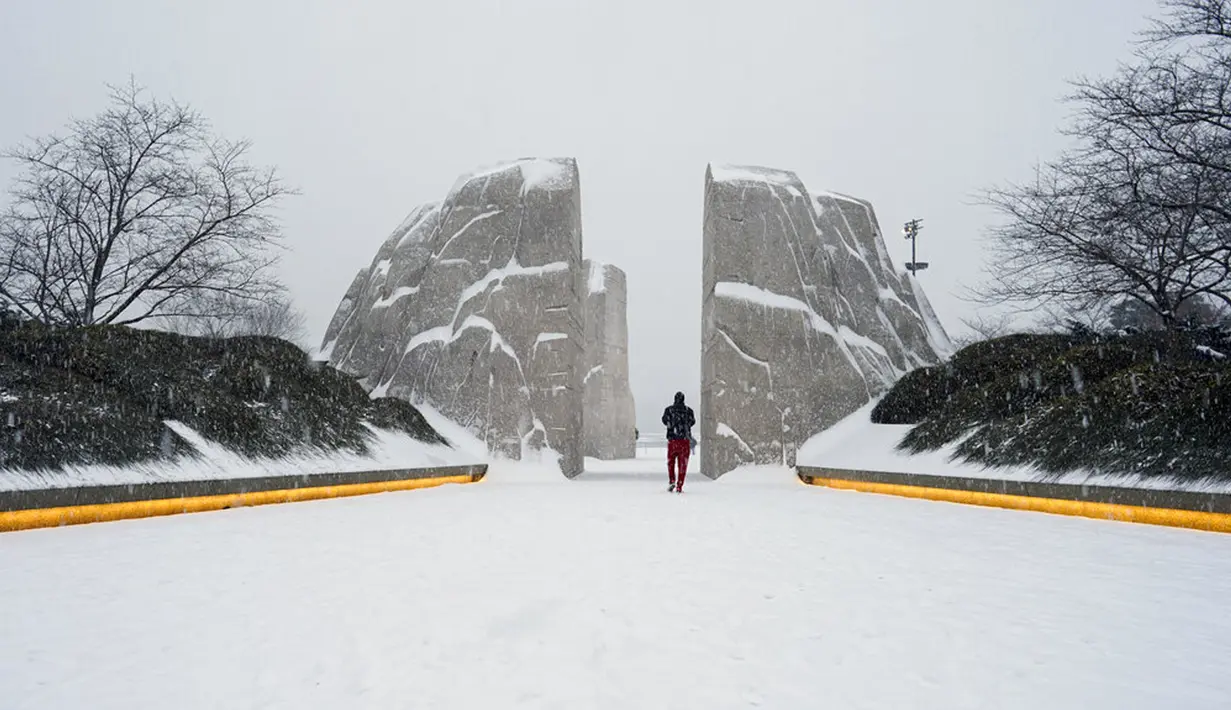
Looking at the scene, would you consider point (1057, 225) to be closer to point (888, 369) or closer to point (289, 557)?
point (888, 369)

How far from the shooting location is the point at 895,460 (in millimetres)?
15500

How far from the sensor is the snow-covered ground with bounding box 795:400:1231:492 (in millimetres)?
8961

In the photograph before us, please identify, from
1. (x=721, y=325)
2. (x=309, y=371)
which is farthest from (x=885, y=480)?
(x=309, y=371)

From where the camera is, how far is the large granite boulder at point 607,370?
105 feet

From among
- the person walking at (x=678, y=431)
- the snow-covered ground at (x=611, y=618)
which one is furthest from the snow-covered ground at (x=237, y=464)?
the person walking at (x=678, y=431)

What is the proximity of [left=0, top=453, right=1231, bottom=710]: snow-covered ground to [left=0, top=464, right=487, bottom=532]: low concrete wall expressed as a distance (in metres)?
0.43

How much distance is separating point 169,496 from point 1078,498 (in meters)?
10.7

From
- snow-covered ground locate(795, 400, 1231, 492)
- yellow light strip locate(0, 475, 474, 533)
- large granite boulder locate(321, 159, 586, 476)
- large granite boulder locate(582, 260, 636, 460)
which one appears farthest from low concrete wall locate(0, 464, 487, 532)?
large granite boulder locate(582, 260, 636, 460)

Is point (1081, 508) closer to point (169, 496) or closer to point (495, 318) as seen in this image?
point (169, 496)

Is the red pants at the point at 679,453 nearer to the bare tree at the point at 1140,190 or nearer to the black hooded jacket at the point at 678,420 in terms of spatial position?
the black hooded jacket at the point at 678,420

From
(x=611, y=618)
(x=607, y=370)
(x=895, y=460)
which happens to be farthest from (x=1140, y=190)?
(x=607, y=370)

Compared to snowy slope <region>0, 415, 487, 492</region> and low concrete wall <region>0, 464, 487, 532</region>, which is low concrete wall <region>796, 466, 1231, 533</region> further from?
snowy slope <region>0, 415, 487, 492</region>

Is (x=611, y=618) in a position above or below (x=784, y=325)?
below

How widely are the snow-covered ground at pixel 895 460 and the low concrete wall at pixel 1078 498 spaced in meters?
0.67
